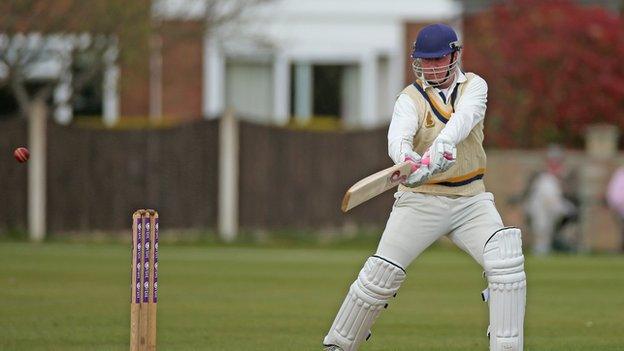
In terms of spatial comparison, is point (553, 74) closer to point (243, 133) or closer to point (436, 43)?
point (243, 133)

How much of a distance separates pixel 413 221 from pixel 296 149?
19965 mm

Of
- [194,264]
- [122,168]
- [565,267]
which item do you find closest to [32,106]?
[122,168]

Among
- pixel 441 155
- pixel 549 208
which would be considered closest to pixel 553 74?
pixel 549 208

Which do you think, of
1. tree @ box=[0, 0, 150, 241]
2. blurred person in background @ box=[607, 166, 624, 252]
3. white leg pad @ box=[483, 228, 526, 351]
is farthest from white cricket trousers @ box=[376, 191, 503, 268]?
blurred person in background @ box=[607, 166, 624, 252]

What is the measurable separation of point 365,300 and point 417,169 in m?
0.93

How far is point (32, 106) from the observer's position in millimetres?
27938

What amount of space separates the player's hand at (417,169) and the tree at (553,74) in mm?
22090

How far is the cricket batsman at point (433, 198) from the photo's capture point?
31.1 feet

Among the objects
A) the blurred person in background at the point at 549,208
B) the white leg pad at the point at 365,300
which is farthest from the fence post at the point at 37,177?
the white leg pad at the point at 365,300

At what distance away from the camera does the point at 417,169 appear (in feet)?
30.1

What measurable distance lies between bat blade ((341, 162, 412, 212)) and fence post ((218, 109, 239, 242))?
19.8m

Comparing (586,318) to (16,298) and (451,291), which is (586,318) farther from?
(16,298)

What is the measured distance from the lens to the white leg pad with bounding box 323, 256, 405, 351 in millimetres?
9508

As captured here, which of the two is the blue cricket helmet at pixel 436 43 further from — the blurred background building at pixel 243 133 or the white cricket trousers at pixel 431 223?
the blurred background building at pixel 243 133
